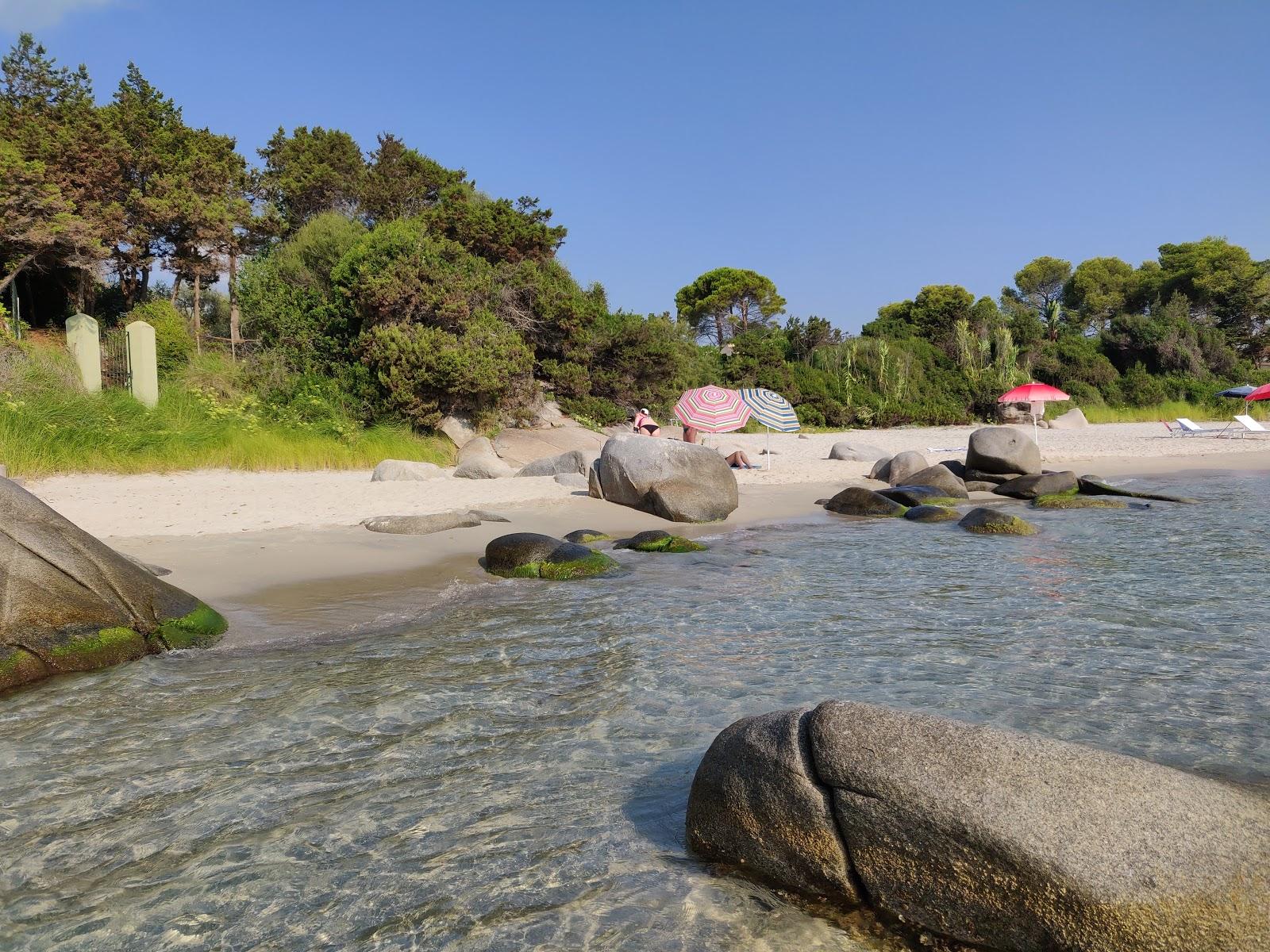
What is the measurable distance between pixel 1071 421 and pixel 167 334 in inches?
1222

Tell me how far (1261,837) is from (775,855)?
4.98ft

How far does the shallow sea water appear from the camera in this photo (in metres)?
2.92

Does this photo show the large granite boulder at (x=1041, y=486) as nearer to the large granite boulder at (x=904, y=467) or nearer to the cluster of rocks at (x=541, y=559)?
the large granite boulder at (x=904, y=467)

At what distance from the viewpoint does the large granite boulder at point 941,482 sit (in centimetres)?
1611

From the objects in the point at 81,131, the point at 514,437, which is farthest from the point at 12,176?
the point at 514,437

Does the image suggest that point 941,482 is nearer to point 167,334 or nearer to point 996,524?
point 996,524

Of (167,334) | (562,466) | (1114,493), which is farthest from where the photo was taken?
(167,334)

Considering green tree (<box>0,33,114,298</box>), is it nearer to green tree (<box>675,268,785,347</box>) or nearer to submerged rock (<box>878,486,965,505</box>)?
submerged rock (<box>878,486,965,505</box>)

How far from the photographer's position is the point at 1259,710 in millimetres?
4766

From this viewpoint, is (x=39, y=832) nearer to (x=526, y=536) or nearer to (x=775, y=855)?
(x=775, y=855)

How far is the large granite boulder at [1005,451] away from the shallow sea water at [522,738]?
9297mm

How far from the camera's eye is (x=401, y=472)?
1516cm

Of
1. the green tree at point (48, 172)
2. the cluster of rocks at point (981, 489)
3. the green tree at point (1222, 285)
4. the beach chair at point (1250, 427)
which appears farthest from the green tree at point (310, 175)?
the green tree at point (1222, 285)

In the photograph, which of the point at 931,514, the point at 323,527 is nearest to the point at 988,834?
the point at 323,527
